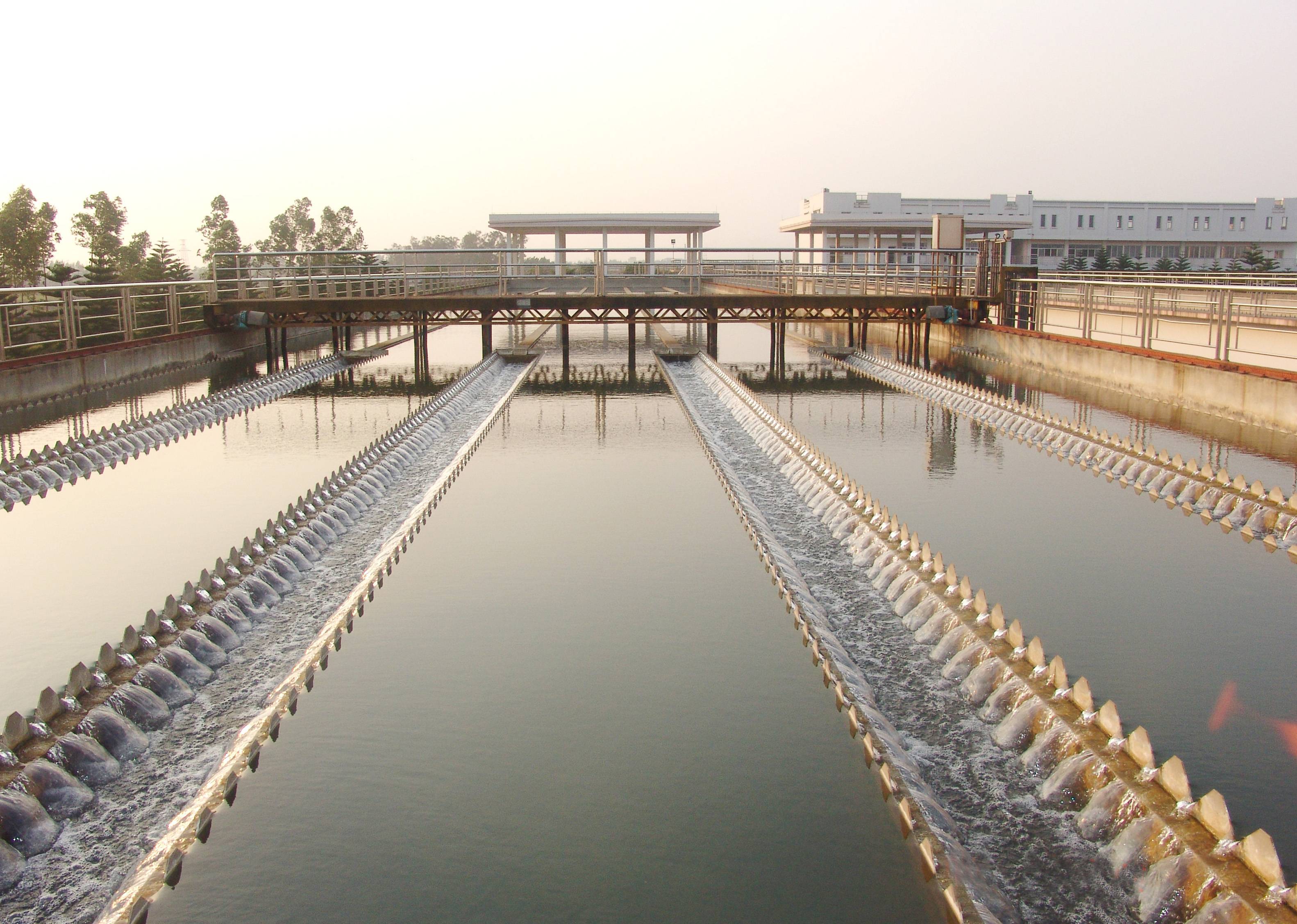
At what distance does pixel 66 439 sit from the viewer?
511 inches

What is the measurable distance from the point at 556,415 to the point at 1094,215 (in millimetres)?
79709

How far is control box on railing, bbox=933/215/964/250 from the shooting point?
26.9m

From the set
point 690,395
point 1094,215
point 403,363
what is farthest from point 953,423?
point 1094,215

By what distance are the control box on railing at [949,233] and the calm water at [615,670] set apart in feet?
49.5

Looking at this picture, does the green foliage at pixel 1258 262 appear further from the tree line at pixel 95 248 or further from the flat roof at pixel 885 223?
the tree line at pixel 95 248

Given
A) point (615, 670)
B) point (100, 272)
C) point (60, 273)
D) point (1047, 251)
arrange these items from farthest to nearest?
1. point (1047, 251)
2. point (60, 273)
3. point (100, 272)
4. point (615, 670)

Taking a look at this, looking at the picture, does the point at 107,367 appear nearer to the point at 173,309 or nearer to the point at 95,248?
the point at 173,309

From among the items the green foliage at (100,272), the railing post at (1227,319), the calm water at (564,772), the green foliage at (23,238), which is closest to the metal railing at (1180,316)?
the railing post at (1227,319)

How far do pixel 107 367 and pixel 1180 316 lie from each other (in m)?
24.3

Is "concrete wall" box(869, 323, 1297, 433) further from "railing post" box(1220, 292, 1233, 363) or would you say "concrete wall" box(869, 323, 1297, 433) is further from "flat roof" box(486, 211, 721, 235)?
"flat roof" box(486, 211, 721, 235)

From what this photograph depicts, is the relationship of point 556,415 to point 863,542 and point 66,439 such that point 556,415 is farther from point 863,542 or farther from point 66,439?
point 863,542

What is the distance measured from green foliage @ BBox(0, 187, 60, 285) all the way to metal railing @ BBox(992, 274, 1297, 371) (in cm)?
3677

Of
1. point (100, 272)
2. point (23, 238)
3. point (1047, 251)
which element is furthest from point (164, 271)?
point (1047, 251)

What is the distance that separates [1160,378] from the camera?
1614 cm
